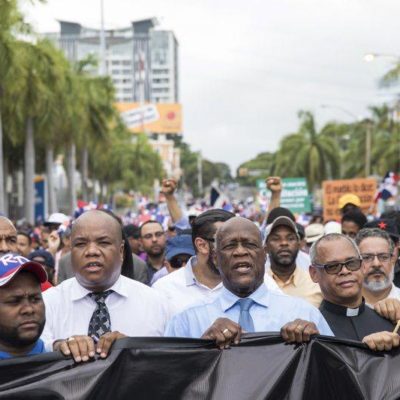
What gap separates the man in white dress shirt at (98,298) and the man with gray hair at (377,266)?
5.39 feet

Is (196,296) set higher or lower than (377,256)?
lower

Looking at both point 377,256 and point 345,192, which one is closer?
point 377,256

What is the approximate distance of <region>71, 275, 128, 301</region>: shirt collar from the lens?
5004mm

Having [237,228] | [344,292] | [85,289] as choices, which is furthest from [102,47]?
[237,228]

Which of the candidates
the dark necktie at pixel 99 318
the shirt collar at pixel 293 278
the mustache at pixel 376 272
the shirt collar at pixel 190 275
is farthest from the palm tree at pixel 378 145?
the dark necktie at pixel 99 318

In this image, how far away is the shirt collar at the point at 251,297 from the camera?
4590 millimetres

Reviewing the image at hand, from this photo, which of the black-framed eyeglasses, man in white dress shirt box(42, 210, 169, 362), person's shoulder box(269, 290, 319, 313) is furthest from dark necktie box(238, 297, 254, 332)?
the black-framed eyeglasses

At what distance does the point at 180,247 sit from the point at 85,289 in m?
2.88

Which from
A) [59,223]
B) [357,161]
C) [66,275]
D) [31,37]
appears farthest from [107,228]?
[357,161]

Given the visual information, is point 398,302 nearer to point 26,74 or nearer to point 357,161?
point 26,74

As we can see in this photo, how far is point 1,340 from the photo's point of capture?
4.18 m

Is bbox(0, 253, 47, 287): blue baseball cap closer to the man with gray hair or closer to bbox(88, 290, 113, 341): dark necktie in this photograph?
bbox(88, 290, 113, 341): dark necktie

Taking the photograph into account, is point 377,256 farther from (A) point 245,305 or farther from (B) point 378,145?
(B) point 378,145

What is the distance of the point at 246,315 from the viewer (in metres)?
4.58
